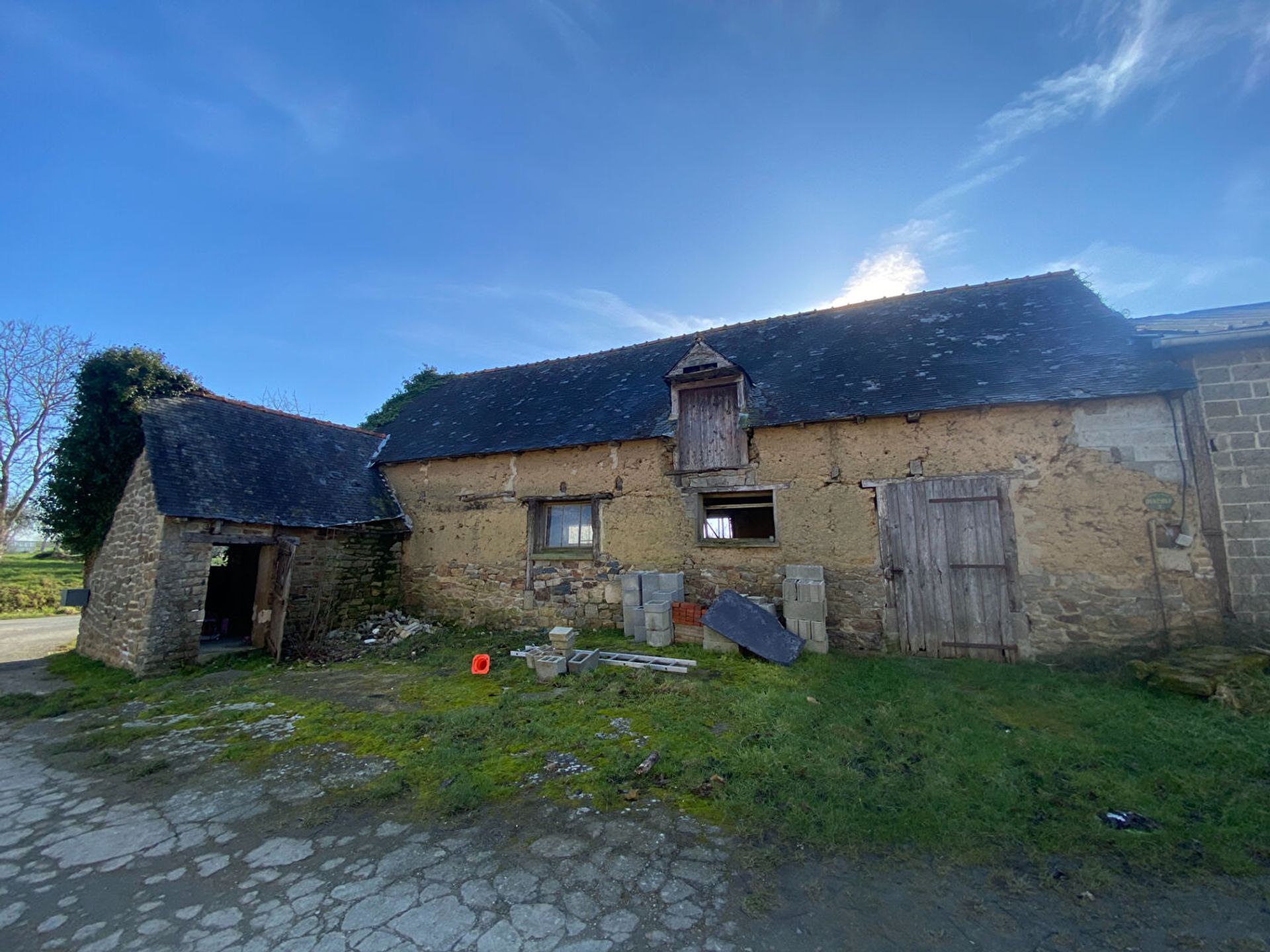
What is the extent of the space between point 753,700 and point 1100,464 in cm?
594

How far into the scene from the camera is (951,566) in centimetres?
771

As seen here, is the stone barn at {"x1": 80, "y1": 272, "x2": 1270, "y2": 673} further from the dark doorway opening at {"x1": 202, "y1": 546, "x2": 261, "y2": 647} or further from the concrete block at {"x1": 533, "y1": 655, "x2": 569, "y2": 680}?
the concrete block at {"x1": 533, "y1": 655, "x2": 569, "y2": 680}

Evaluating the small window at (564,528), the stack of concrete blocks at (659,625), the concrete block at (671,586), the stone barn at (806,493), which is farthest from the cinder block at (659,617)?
the small window at (564,528)

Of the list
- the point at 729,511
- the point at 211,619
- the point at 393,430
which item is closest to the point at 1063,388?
the point at 729,511

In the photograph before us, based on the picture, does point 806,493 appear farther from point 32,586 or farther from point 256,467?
point 32,586

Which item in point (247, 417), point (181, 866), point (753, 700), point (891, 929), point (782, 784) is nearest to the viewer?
point (891, 929)

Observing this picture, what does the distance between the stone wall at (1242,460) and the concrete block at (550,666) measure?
8.41m

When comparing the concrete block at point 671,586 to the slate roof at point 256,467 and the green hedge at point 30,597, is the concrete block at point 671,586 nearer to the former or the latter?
the slate roof at point 256,467

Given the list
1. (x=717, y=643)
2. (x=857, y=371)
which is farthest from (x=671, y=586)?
(x=857, y=371)

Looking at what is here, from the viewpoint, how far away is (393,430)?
46.9 feet

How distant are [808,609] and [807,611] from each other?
4cm

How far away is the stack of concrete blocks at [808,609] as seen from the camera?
7664mm

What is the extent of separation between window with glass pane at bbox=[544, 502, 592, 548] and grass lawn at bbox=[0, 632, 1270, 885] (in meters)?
3.54

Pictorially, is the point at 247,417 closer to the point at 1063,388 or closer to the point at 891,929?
the point at 891,929
